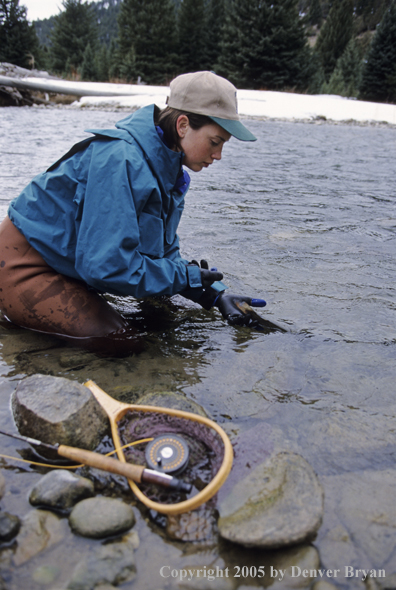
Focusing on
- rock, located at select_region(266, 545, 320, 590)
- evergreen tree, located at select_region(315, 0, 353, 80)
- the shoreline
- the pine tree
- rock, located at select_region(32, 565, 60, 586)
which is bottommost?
rock, located at select_region(32, 565, 60, 586)

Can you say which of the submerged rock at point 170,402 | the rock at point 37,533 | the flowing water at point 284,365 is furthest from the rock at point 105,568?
the submerged rock at point 170,402

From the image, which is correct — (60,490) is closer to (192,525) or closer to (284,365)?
(192,525)

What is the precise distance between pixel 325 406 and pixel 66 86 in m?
28.9

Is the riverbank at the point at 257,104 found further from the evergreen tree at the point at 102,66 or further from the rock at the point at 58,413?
the rock at the point at 58,413

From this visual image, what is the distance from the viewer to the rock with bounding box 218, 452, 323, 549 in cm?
155

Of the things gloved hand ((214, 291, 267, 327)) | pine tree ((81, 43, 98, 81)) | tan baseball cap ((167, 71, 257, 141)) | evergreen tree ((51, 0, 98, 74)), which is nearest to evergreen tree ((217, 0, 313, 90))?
pine tree ((81, 43, 98, 81))

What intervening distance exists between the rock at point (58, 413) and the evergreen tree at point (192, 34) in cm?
4449

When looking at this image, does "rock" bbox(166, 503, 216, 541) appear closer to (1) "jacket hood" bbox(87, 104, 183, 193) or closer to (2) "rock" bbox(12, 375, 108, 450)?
(2) "rock" bbox(12, 375, 108, 450)

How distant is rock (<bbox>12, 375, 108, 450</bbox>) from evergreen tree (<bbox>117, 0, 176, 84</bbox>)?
42.7 meters

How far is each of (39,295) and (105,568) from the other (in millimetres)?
1787

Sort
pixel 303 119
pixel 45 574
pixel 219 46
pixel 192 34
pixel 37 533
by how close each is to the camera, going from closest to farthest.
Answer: pixel 45 574 → pixel 37 533 → pixel 303 119 → pixel 219 46 → pixel 192 34

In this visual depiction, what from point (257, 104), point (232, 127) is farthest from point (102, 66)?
point (232, 127)

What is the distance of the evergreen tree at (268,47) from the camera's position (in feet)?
114

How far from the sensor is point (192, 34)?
41.1 metres
